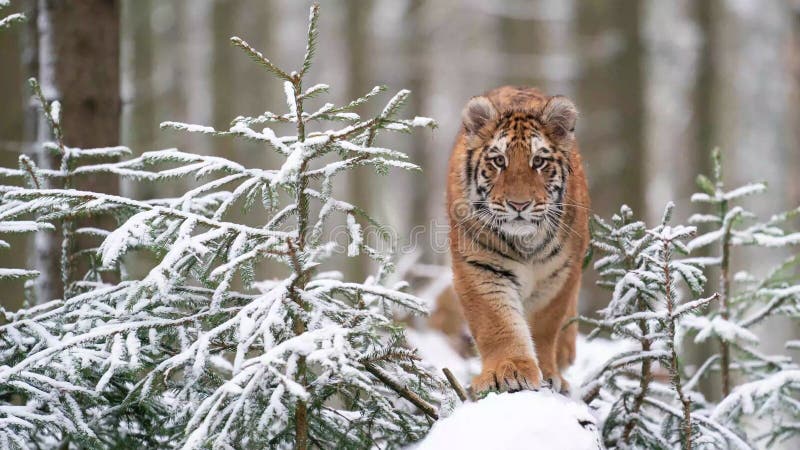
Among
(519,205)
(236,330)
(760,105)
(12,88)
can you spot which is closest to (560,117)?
(519,205)

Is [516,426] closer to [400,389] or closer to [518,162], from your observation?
[400,389]

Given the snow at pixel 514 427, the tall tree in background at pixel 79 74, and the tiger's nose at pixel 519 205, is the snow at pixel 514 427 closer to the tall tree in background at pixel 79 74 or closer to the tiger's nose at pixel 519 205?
the tiger's nose at pixel 519 205

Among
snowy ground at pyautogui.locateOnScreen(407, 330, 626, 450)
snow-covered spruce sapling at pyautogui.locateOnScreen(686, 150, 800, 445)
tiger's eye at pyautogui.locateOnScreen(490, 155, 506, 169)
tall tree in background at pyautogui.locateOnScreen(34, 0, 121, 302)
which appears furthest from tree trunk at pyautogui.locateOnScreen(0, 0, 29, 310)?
snow-covered spruce sapling at pyautogui.locateOnScreen(686, 150, 800, 445)

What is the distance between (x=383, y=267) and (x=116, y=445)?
48.5 inches

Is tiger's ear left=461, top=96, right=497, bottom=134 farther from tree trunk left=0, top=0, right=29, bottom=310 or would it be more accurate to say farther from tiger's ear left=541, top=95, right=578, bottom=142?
tree trunk left=0, top=0, right=29, bottom=310

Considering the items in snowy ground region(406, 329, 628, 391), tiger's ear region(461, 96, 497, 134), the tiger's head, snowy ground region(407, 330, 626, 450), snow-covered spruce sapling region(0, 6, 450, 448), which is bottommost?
snowy ground region(406, 329, 628, 391)

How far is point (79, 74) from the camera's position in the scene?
13.5ft

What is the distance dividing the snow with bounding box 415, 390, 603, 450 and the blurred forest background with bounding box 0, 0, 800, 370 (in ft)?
3.45

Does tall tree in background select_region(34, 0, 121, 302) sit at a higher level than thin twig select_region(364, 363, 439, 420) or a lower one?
higher

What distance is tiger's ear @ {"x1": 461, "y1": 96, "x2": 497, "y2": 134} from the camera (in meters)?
4.18

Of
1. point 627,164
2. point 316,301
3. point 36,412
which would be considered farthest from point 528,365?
point 627,164

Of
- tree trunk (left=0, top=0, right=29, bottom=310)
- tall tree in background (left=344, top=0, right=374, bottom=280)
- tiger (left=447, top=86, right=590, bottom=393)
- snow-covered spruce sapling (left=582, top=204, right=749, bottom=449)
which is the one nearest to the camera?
snow-covered spruce sapling (left=582, top=204, right=749, bottom=449)

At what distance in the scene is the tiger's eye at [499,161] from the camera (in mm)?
4066

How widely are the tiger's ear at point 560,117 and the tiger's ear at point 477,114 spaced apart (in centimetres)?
29
